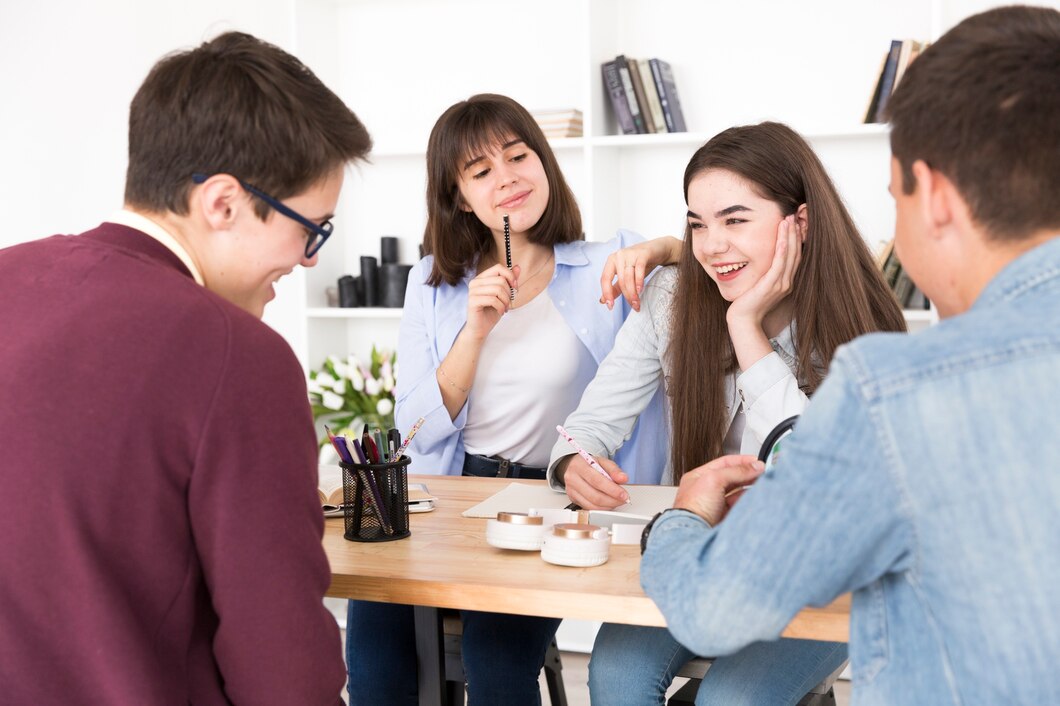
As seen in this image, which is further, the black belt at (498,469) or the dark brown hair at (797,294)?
the black belt at (498,469)

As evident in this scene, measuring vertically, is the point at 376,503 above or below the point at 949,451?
below

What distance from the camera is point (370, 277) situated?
12.3ft

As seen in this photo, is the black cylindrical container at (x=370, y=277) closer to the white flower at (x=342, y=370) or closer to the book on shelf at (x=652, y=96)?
the white flower at (x=342, y=370)

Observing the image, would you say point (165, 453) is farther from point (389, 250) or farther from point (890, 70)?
point (389, 250)

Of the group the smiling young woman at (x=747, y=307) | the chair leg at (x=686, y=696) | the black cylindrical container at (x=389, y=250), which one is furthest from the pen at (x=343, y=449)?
the black cylindrical container at (x=389, y=250)

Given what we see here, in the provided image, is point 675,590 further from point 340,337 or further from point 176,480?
point 340,337

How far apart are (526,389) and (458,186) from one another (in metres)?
0.49

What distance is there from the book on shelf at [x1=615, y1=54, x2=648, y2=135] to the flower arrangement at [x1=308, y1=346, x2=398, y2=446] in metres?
1.17

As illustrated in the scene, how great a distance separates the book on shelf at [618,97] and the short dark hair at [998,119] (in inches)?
98.5

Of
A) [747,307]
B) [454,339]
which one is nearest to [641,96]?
[454,339]

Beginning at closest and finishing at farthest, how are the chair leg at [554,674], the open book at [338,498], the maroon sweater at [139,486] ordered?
the maroon sweater at [139,486] → the open book at [338,498] → the chair leg at [554,674]

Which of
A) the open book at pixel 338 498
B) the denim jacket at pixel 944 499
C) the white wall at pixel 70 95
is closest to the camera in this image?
the denim jacket at pixel 944 499

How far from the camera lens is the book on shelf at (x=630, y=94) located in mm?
3365

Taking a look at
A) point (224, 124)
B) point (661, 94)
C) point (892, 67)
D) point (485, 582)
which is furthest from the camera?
point (661, 94)
